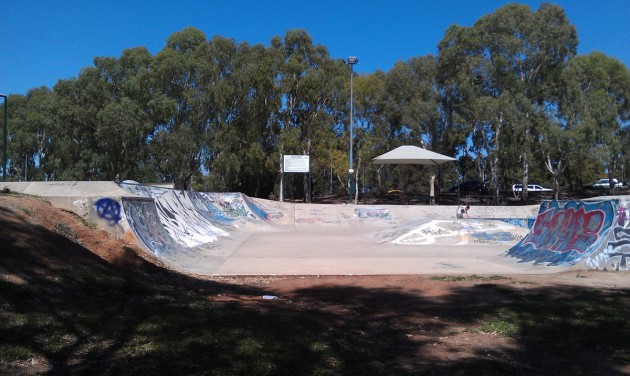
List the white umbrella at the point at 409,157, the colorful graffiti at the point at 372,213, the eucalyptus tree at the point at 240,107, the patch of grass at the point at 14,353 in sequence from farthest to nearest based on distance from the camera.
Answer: the eucalyptus tree at the point at 240,107, the white umbrella at the point at 409,157, the colorful graffiti at the point at 372,213, the patch of grass at the point at 14,353

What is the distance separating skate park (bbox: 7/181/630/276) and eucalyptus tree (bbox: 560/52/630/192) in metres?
18.3

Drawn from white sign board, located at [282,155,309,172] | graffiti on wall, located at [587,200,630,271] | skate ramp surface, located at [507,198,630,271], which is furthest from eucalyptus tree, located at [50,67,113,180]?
graffiti on wall, located at [587,200,630,271]

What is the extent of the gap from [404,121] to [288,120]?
10.8m

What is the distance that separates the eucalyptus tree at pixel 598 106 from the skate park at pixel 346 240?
1834 cm

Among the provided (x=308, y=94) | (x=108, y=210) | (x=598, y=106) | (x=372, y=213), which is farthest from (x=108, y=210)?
(x=598, y=106)

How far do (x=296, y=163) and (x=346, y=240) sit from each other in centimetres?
1767

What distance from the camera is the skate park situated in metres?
13.5

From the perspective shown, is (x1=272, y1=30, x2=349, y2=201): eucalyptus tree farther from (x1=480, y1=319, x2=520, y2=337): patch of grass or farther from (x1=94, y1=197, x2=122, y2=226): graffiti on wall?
(x1=480, y1=319, x2=520, y2=337): patch of grass

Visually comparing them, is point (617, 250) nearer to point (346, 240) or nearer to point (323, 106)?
point (346, 240)

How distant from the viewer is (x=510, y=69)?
42.5 meters

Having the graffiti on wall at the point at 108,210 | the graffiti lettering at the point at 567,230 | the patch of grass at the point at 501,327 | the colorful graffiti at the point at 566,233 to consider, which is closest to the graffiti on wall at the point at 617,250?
the colorful graffiti at the point at 566,233

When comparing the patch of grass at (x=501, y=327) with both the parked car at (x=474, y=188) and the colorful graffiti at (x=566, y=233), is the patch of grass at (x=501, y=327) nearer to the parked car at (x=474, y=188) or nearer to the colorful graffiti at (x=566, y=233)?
the colorful graffiti at (x=566, y=233)

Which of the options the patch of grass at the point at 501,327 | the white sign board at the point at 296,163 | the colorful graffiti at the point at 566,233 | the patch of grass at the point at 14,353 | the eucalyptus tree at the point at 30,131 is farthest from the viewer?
the eucalyptus tree at the point at 30,131

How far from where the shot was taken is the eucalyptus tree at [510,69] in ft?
135
